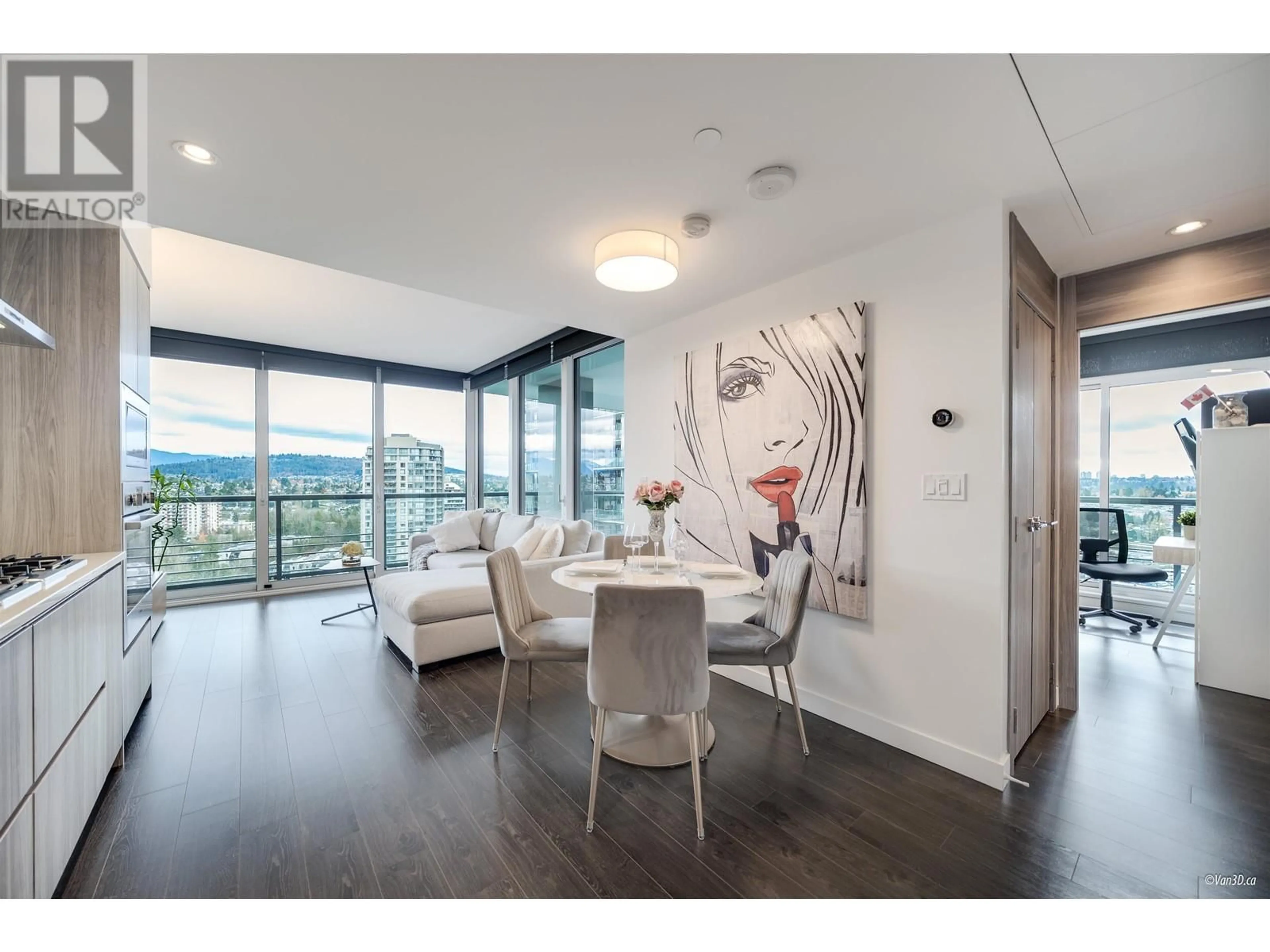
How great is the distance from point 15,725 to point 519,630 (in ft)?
5.17

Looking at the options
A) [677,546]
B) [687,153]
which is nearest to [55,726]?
[677,546]

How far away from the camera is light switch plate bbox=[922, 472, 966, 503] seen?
207cm

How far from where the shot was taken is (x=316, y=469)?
18.9ft

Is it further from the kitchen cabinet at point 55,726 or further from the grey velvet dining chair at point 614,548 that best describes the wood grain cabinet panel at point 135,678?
the grey velvet dining chair at point 614,548

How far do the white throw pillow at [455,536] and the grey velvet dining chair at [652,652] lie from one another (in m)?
3.98

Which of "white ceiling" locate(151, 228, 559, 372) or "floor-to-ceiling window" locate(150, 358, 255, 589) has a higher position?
"white ceiling" locate(151, 228, 559, 372)

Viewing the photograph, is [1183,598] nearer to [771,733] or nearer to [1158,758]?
[1158,758]

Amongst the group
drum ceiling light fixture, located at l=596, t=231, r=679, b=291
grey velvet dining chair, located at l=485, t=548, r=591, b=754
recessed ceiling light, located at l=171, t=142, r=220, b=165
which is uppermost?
recessed ceiling light, located at l=171, t=142, r=220, b=165

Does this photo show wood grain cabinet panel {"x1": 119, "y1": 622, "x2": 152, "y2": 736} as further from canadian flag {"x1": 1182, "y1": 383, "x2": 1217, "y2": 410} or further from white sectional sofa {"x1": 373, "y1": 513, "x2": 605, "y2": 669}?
canadian flag {"x1": 1182, "y1": 383, "x2": 1217, "y2": 410}

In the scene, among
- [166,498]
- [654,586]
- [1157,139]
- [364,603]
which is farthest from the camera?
[364,603]

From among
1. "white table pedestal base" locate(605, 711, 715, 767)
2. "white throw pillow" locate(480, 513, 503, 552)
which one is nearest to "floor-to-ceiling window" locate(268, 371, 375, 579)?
"white throw pillow" locate(480, 513, 503, 552)

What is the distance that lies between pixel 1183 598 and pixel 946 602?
399cm

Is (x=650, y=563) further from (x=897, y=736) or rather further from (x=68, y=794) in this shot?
(x=68, y=794)

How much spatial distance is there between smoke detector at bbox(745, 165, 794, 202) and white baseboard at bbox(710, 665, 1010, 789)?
79.3 inches
